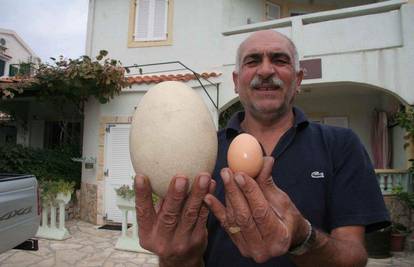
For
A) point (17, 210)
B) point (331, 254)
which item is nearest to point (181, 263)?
point (331, 254)

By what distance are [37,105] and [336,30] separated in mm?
9323

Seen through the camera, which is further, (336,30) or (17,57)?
(17,57)

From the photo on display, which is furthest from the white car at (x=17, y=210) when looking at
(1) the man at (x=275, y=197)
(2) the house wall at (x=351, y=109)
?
(2) the house wall at (x=351, y=109)

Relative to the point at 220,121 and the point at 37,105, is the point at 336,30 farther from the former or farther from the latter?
the point at 37,105

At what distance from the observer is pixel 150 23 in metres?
9.17

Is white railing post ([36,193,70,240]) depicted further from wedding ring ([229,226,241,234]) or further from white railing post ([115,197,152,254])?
wedding ring ([229,226,241,234])

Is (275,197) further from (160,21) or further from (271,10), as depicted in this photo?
(271,10)

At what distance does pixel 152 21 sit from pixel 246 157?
8.65 metres

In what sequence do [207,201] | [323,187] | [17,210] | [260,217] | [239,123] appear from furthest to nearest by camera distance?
[17,210] → [239,123] → [323,187] → [207,201] → [260,217]

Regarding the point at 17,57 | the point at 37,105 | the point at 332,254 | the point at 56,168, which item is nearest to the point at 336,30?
the point at 332,254

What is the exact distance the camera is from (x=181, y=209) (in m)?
1.33

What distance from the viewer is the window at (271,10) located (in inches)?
379

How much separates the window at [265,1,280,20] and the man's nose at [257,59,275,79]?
839cm

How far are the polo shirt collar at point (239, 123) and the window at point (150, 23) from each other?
7.23m
